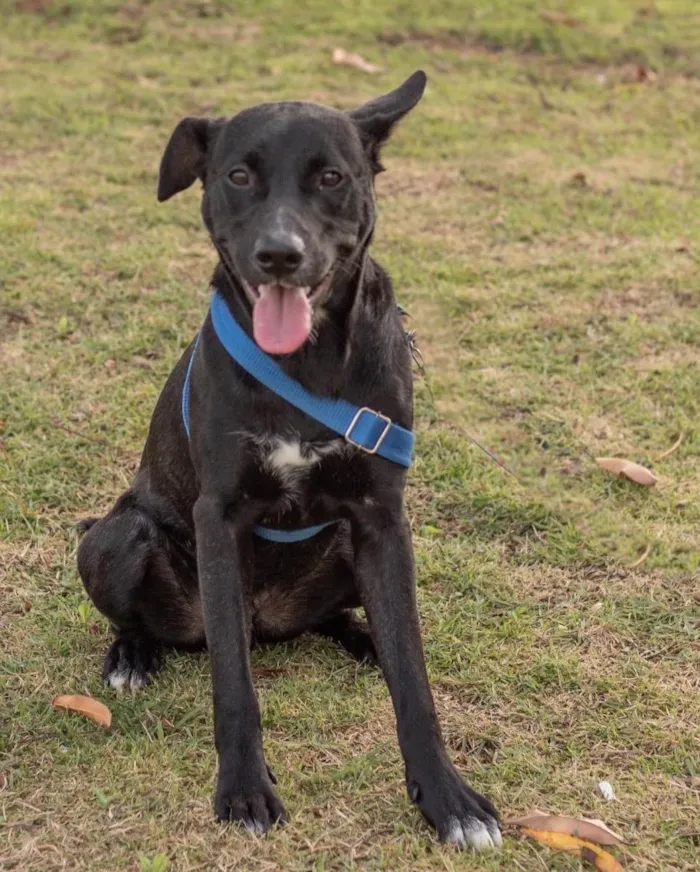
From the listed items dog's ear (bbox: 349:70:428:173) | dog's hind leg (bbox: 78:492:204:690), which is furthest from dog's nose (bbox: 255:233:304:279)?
dog's hind leg (bbox: 78:492:204:690)

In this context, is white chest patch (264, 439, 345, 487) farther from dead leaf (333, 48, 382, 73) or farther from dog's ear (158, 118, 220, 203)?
dead leaf (333, 48, 382, 73)

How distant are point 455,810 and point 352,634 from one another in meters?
1.01

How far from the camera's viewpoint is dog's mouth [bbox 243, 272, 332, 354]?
321 centimetres

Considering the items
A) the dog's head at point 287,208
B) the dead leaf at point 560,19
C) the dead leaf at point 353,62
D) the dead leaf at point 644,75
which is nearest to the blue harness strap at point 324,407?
the dog's head at point 287,208

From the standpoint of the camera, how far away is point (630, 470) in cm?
505

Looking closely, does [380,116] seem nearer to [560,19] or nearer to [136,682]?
[136,682]

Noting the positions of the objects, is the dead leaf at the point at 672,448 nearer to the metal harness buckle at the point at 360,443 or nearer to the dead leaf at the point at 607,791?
the dead leaf at the point at 607,791

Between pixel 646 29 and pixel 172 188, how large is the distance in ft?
25.0

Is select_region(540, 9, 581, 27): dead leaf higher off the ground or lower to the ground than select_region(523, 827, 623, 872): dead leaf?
higher

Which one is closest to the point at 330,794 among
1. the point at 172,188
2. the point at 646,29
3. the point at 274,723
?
the point at 274,723

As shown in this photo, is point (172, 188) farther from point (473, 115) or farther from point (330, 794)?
point (473, 115)

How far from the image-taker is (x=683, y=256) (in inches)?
275

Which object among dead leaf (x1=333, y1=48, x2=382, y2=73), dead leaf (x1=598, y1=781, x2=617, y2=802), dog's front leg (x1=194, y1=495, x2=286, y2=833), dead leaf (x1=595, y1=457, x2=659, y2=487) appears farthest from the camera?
dead leaf (x1=333, y1=48, x2=382, y2=73)

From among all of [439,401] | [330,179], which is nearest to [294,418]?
[330,179]
